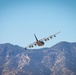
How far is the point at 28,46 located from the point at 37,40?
498cm

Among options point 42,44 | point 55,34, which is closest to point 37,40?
point 42,44

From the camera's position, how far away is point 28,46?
3317 inches

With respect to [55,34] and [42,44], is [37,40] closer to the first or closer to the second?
[42,44]

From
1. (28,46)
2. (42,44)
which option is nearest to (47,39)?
(42,44)

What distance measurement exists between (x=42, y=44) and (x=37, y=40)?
299 cm

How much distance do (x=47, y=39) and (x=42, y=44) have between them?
13.0 feet

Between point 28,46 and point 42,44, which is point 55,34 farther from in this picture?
point 28,46

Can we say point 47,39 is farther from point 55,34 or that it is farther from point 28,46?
point 28,46

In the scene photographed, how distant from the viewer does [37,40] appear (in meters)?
83.9

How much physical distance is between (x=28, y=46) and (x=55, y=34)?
44.7ft

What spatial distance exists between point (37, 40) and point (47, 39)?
215 inches

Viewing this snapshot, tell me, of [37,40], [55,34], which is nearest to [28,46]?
[37,40]

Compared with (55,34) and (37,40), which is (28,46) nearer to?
(37,40)

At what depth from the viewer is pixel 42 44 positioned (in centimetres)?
8312
